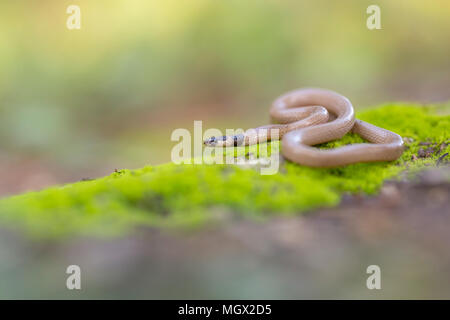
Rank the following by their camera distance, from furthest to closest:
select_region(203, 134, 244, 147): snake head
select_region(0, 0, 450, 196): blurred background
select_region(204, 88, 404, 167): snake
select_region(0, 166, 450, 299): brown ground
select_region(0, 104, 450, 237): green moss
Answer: select_region(0, 0, 450, 196): blurred background → select_region(203, 134, 244, 147): snake head → select_region(204, 88, 404, 167): snake → select_region(0, 104, 450, 237): green moss → select_region(0, 166, 450, 299): brown ground

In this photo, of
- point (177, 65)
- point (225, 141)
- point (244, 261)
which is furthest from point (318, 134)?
point (177, 65)

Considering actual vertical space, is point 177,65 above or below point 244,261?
above

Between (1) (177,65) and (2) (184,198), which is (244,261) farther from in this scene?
(1) (177,65)

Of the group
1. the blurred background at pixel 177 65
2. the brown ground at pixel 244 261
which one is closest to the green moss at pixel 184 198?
the brown ground at pixel 244 261

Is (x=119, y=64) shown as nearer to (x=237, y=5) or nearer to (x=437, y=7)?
(x=237, y=5)

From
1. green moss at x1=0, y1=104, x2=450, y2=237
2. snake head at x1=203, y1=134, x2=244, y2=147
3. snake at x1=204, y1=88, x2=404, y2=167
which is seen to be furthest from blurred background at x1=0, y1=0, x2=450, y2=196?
green moss at x1=0, y1=104, x2=450, y2=237

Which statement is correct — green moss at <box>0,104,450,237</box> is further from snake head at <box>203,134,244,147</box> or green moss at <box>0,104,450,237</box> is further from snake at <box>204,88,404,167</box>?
snake head at <box>203,134,244,147</box>
